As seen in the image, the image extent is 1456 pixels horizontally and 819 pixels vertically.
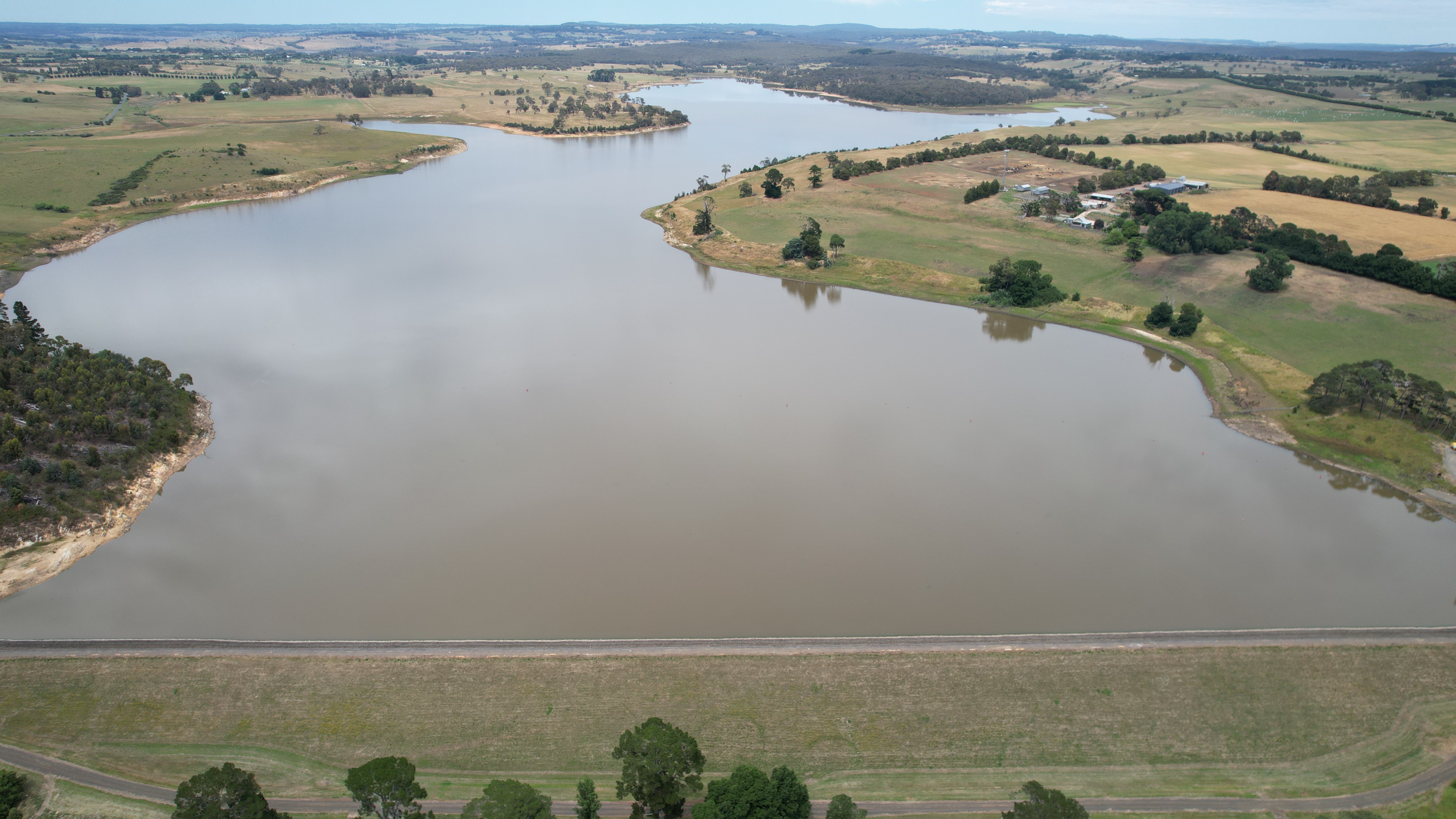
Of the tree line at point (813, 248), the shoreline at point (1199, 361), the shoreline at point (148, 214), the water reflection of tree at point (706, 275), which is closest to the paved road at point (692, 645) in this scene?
the shoreline at point (1199, 361)

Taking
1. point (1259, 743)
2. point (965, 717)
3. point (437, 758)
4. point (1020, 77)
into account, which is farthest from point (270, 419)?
point (1020, 77)

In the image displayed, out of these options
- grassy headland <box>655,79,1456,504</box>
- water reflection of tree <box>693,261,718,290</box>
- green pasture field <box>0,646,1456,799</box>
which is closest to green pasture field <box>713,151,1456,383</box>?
grassy headland <box>655,79,1456,504</box>

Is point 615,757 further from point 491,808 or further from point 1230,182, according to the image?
point 1230,182

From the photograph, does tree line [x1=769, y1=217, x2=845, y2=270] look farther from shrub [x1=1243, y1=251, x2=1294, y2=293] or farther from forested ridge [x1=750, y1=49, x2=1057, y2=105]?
forested ridge [x1=750, y1=49, x2=1057, y2=105]

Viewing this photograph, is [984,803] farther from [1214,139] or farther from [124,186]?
[1214,139]

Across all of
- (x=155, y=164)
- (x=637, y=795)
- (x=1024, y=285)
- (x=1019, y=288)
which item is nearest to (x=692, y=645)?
(x=637, y=795)

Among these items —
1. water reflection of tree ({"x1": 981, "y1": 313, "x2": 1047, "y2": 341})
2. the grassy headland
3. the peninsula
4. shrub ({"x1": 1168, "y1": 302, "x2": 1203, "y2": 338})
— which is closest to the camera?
the peninsula
